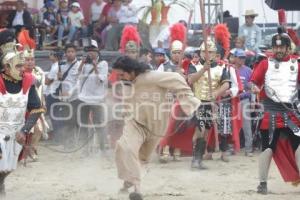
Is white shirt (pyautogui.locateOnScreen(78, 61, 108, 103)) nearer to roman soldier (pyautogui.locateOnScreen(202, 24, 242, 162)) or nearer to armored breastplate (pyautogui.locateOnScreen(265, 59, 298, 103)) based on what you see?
roman soldier (pyautogui.locateOnScreen(202, 24, 242, 162))

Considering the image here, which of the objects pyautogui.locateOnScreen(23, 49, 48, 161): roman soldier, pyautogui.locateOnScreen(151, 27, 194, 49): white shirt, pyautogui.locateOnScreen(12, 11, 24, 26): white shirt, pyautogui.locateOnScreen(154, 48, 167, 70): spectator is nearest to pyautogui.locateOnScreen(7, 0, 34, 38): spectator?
pyautogui.locateOnScreen(12, 11, 24, 26): white shirt

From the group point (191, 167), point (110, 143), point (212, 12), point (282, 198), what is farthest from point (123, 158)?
point (212, 12)

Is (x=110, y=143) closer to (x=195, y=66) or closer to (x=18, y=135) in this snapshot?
(x=195, y=66)

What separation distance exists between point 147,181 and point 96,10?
272 inches

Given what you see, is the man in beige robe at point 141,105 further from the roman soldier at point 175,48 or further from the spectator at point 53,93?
the spectator at point 53,93

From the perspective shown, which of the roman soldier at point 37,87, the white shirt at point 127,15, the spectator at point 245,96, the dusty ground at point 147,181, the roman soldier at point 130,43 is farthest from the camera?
the white shirt at point 127,15

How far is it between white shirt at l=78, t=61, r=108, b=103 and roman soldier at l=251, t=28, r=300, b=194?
11.5 ft

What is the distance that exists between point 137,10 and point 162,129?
293 inches

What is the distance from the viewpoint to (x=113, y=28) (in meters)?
15.6

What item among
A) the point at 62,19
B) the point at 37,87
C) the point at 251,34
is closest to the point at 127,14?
the point at 62,19

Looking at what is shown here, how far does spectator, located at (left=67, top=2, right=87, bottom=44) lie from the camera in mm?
15802

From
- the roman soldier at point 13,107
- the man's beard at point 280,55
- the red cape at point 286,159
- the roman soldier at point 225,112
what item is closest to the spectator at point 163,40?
the roman soldier at point 225,112

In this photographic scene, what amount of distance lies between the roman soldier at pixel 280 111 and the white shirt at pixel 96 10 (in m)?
7.45

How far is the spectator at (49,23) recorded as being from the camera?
1584 cm
